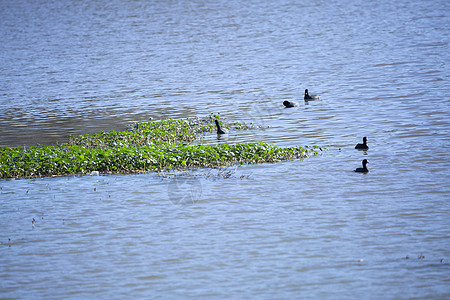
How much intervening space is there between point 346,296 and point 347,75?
30.4 metres

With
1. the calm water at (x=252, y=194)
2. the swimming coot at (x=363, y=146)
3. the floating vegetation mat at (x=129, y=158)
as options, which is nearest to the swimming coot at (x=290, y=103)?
the calm water at (x=252, y=194)

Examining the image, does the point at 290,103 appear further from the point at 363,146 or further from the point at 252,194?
the point at 252,194

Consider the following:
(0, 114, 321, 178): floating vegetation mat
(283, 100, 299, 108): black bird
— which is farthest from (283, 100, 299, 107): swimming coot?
(0, 114, 321, 178): floating vegetation mat

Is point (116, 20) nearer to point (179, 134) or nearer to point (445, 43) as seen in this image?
point (445, 43)

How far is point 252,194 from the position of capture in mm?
16469

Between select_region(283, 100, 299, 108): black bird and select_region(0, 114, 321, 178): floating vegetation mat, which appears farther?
select_region(283, 100, 299, 108): black bird

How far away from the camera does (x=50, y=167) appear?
60.4 feet

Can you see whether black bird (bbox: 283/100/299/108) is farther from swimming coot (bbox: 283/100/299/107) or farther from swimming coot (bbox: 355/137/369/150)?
swimming coot (bbox: 355/137/369/150)

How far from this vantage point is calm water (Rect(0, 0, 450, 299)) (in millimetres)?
11734

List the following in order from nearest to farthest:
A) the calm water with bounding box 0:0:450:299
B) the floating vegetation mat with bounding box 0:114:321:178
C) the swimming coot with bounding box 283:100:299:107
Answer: the calm water with bounding box 0:0:450:299
the floating vegetation mat with bounding box 0:114:321:178
the swimming coot with bounding box 283:100:299:107

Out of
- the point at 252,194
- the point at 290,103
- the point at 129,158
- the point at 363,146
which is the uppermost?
the point at 290,103

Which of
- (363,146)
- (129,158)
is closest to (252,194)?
(129,158)

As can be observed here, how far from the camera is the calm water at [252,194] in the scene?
38.5ft

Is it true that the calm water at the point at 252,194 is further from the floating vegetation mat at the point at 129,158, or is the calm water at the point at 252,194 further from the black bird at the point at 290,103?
the black bird at the point at 290,103
